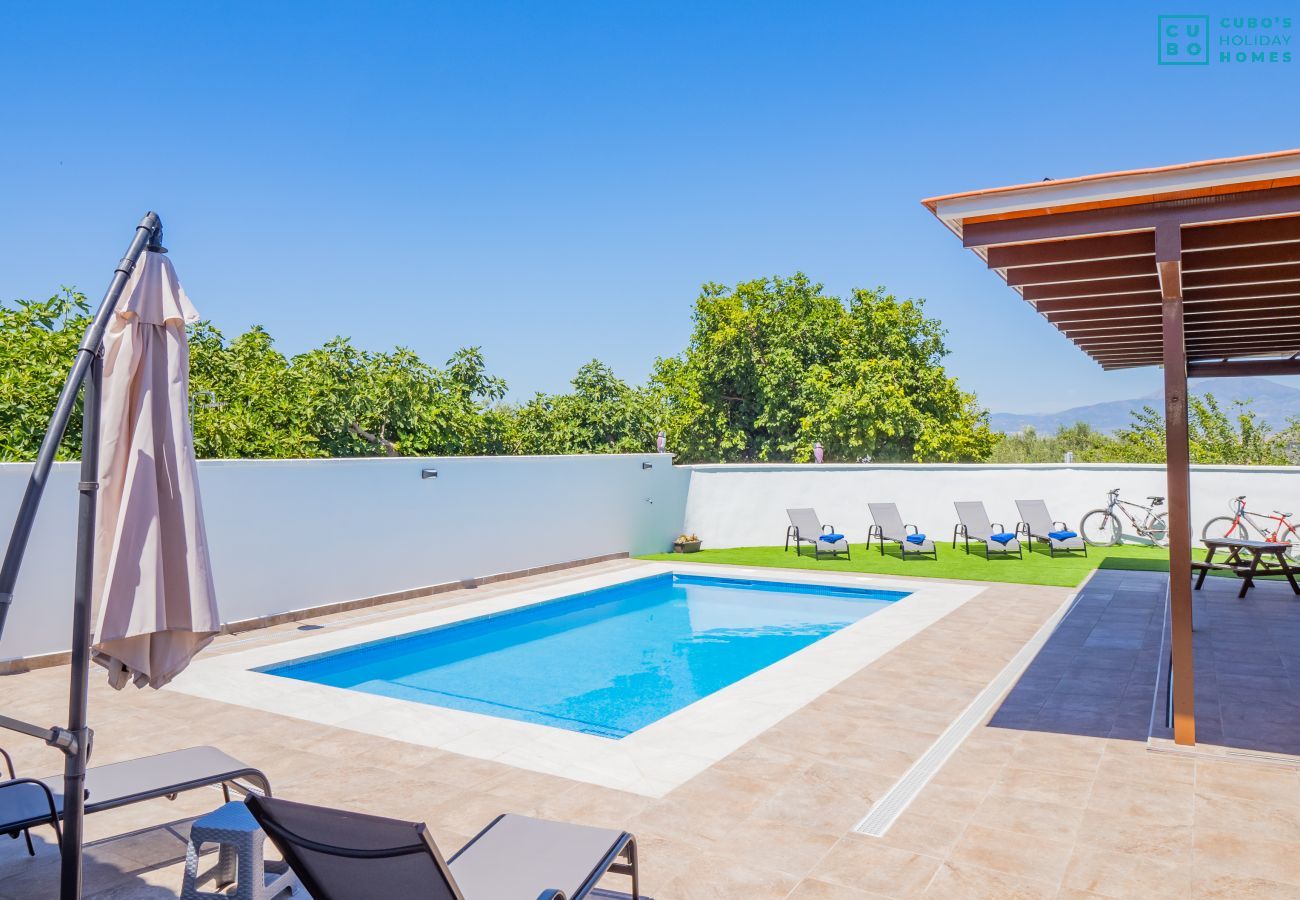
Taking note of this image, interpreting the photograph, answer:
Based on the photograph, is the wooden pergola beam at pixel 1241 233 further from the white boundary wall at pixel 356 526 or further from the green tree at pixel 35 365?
the green tree at pixel 35 365

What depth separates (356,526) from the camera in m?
10.3

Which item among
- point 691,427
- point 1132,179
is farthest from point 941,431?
point 1132,179

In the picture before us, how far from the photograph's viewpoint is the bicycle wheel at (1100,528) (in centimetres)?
1558

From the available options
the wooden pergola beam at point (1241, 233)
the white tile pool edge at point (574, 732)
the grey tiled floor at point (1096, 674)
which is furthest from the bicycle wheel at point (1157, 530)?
the wooden pergola beam at point (1241, 233)

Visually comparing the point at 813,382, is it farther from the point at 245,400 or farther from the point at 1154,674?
the point at 1154,674

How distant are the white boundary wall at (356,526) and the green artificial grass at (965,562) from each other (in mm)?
2044

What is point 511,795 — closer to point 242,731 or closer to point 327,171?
point 242,731

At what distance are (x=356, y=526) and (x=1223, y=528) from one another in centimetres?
1385

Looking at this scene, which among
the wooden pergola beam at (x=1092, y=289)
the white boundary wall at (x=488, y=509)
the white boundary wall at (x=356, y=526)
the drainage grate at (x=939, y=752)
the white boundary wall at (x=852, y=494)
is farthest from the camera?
the white boundary wall at (x=852, y=494)

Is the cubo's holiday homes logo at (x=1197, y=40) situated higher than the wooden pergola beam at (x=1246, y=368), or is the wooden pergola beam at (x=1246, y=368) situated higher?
the cubo's holiday homes logo at (x=1197, y=40)

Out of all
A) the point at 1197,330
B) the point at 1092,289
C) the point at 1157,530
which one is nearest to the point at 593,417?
the point at 1157,530

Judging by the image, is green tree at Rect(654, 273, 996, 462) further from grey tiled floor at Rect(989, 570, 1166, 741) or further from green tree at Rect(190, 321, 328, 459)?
grey tiled floor at Rect(989, 570, 1166, 741)

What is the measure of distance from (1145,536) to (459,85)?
21550mm

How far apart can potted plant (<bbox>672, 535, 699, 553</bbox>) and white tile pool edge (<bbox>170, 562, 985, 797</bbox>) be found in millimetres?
6288
